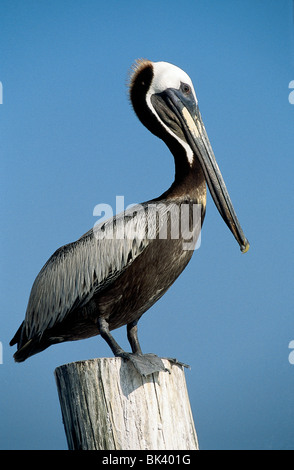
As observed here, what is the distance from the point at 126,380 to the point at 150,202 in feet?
4.41

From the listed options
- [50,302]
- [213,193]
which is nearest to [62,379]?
[50,302]

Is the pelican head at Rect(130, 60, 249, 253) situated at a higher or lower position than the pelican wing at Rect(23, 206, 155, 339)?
higher

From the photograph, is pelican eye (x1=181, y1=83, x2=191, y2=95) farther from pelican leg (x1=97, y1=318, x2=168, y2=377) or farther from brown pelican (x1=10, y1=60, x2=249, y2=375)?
pelican leg (x1=97, y1=318, x2=168, y2=377)

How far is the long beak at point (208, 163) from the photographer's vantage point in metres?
4.16

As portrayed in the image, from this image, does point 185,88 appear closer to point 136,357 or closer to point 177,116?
point 177,116

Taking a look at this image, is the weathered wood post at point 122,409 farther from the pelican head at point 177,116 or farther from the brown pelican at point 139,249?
the pelican head at point 177,116

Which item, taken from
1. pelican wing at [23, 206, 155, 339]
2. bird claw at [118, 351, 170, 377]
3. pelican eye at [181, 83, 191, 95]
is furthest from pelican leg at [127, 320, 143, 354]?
pelican eye at [181, 83, 191, 95]

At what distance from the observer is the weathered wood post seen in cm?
296

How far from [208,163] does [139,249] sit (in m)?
0.88

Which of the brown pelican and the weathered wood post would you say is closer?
the weathered wood post

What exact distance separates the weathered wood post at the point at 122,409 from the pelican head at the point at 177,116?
1404 millimetres

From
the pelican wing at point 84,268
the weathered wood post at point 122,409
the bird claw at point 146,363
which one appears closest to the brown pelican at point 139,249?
the pelican wing at point 84,268

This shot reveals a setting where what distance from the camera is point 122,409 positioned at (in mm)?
3004

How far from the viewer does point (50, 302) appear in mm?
4148
